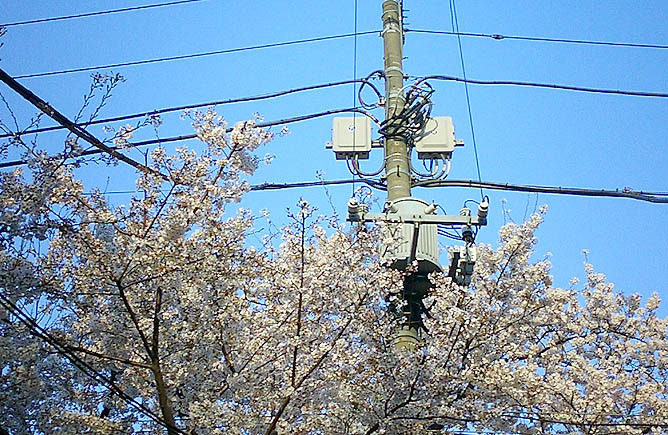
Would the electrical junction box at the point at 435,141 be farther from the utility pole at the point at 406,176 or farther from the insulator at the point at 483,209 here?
the insulator at the point at 483,209

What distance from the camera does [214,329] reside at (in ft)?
26.3

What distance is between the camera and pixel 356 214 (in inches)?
376

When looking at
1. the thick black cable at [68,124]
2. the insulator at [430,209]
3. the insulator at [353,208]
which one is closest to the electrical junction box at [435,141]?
the insulator at [430,209]

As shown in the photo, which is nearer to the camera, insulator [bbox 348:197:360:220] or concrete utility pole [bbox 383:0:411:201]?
insulator [bbox 348:197:360:220]

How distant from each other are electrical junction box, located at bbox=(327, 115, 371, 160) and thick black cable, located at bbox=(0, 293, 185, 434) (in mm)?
4970

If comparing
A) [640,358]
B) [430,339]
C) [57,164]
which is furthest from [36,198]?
[640,358]

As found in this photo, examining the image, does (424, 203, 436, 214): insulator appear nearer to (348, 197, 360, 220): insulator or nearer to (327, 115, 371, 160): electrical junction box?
(348, 197, 360, 220): insulator

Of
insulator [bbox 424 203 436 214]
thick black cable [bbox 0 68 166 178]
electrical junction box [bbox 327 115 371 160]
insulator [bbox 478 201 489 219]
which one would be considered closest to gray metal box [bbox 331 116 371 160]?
electrical junction box [bbox 327 115 371 160]

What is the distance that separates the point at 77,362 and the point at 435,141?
243 inches

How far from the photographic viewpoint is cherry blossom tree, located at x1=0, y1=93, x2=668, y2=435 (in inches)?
309

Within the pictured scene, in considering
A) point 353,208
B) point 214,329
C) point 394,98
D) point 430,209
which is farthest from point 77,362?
point 394,98

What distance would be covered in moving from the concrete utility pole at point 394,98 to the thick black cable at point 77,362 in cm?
421

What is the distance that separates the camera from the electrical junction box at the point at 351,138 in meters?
11.8

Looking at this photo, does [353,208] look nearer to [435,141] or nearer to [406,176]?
[406,176]
